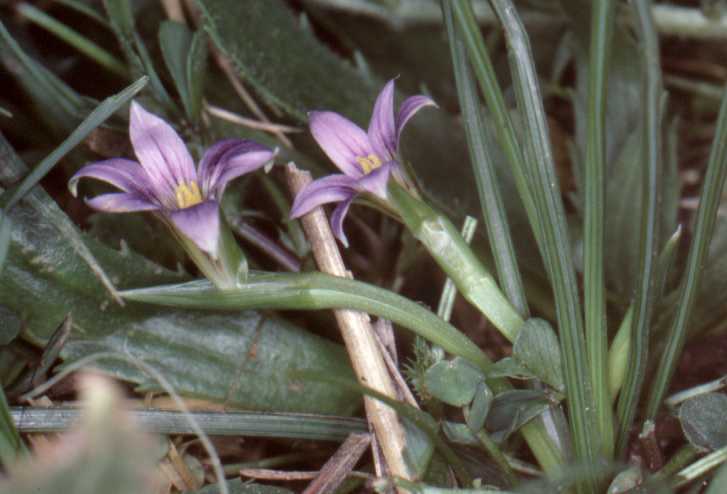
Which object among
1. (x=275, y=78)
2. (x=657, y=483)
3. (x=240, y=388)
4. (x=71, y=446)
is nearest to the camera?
(x=71, y=446)

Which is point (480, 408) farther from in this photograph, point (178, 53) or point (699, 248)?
point (178, 53)

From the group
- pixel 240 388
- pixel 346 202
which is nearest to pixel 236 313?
pixel 240 388

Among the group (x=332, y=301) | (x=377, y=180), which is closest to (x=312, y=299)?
(x=332, y=301)

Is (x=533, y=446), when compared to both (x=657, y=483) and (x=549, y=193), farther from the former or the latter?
→ (x=549, y=193)

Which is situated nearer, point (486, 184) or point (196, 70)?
point (486, 184)

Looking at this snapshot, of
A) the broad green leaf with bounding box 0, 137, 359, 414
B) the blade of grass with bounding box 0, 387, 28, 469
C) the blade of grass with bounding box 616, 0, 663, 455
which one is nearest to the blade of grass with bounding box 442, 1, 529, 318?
the blade of grass with bounding box 616, 0, 663, 455

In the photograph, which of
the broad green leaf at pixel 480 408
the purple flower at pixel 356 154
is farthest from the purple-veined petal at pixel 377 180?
the broad green leaf at pixel 480 408

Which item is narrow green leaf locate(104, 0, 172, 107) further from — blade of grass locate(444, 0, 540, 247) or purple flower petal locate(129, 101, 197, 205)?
blade of grass locate(444, 0, 540, 247)
